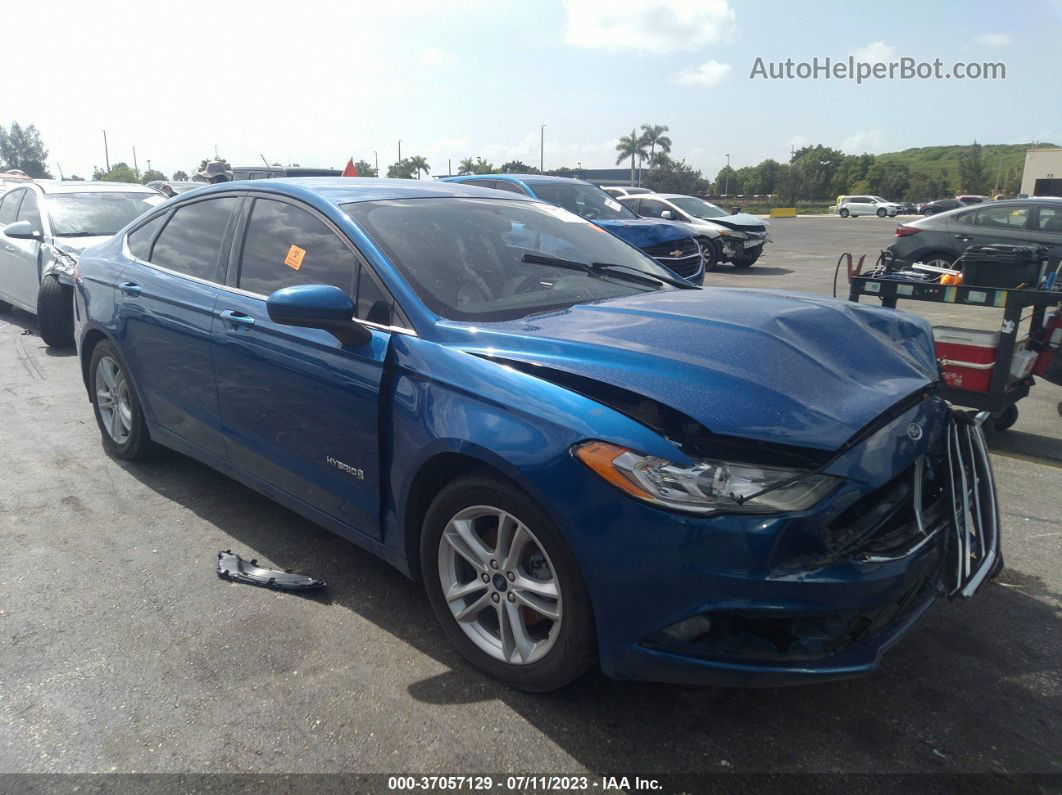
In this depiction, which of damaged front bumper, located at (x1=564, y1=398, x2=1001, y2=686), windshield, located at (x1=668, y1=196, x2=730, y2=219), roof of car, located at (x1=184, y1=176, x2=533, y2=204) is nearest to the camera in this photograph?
damaged front bumper, located at (x1=564, y1=398, x2=1001, y2=686)

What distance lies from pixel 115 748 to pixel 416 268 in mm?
1901

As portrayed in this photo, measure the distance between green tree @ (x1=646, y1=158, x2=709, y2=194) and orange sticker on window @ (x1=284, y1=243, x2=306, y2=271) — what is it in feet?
235

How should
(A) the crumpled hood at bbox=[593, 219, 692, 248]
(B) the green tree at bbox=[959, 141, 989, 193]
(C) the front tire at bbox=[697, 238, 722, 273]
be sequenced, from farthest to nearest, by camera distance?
(B) the green tree at bbox=[959, 141, 989, 193] < (C) the front tire at bbox=[697, 238, 722, 273] < (A) the crumpled hood at bbox=[593, 219, 692, 248]

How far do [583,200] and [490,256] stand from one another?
8.23 meters

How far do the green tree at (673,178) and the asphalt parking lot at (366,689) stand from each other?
7172 centimetres

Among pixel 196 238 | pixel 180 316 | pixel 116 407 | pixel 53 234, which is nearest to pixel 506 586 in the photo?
pixel 180 316

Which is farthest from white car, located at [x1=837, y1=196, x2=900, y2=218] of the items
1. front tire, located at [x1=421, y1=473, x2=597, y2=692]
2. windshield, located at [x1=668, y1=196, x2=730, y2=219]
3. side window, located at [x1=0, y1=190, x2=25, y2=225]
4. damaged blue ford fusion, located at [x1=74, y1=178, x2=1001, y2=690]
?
front tire, located at [x1=421, y1=473, x2=597, y2=692]

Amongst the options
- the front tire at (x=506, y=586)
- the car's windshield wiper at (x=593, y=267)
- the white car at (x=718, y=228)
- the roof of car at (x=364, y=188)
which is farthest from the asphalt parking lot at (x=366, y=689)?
the white car at (x=718, y=228)

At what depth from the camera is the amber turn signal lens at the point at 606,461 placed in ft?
7.34

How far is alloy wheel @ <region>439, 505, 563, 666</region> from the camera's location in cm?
256

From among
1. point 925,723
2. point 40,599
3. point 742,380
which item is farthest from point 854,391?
point 40,599

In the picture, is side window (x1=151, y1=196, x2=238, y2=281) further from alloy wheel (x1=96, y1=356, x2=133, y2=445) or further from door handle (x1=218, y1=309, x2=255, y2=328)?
alloy wheel (x1=96, y1=356, x2=133, y2=445)

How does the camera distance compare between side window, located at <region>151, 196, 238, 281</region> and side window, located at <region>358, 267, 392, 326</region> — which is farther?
→ side window, located at <region>151, 196, 238, 281</region>

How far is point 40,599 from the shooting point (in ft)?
11.2
